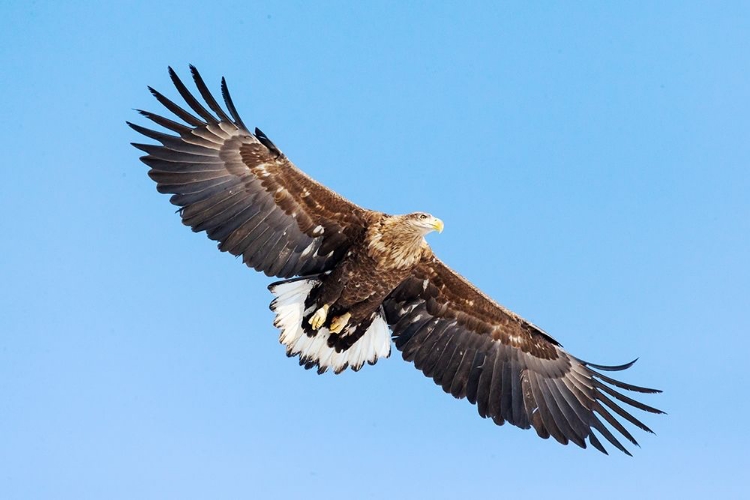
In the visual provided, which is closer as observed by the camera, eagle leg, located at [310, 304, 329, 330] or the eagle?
the eagle

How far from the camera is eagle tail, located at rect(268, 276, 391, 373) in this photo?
452 inches

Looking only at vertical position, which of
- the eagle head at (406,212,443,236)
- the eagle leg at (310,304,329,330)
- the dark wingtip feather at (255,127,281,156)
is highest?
the eagle head at (406,212,443,236)

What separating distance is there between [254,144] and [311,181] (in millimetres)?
764

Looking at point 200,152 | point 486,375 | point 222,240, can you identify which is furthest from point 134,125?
point 486,375

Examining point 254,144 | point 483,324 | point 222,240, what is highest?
point 483,324

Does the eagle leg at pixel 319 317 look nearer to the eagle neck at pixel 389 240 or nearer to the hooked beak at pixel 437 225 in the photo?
the eagle neck at pixel 389 240

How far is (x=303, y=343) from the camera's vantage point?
461 inches

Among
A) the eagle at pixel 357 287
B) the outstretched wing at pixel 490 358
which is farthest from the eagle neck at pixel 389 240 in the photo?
the outstretched wing at pixel 490 358

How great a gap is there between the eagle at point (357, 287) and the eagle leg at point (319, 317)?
2 centimetres

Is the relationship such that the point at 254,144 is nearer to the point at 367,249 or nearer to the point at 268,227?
the point at 268,227

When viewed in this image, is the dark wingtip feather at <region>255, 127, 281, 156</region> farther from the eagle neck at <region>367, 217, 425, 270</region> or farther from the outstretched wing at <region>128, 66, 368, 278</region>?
the eagle neck at <region>367, 217, 425, 270</region>

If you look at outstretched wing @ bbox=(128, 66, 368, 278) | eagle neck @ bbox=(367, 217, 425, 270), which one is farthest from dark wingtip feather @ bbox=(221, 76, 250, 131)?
eagle neck @ bbox=(367, 217, 425, 270)

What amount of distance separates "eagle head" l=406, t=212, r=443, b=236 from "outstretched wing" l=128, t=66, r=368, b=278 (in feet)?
1.91

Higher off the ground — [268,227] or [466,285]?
[466,285]
